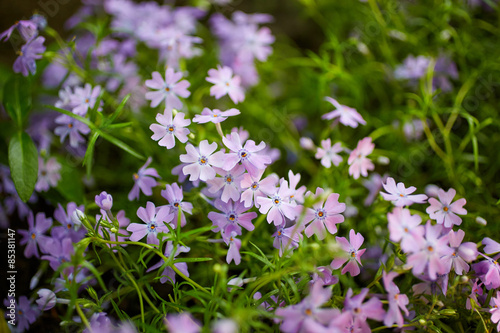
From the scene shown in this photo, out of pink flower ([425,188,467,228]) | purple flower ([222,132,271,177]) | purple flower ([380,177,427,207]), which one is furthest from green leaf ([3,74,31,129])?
pink flower ([425,188,467,228])

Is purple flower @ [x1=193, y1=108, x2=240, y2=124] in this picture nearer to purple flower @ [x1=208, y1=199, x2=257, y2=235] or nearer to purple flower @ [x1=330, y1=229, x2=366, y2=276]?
purple flower @ [x1=208, y1=199, x2=257, y2=235]

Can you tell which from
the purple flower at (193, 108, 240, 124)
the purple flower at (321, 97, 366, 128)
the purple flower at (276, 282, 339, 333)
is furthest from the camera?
the purple flower at (321, 97, 366, 128)

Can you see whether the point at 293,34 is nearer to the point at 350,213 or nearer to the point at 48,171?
the point at 350,213

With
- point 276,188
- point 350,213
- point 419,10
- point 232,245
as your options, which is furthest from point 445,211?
point 419,10

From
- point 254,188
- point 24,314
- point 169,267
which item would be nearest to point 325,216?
point 254,188

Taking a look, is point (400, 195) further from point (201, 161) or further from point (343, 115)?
point (201, 161)

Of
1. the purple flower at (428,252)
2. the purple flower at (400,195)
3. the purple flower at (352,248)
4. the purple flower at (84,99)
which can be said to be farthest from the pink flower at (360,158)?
the purple flower at (84,99)

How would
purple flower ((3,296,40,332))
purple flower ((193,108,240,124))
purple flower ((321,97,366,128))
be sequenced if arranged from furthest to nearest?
purple flower ((321,97,366,128)) → purple flower ((3,296,40,332)) → purple flower ((193,108,240,124))
